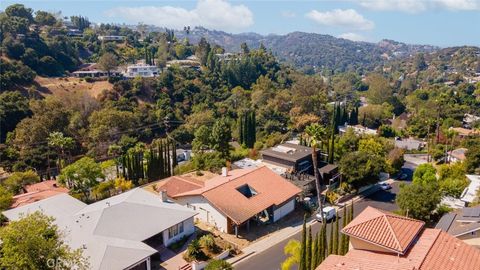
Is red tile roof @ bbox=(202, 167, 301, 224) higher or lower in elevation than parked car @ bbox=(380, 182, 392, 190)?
higher

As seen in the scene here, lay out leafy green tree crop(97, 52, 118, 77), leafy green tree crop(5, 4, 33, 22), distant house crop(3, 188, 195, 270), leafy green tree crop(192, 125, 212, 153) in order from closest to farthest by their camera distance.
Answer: distant house crop(3, 188, 195, 270) → leafy green tree crop(192, 125, 212, 153) → leafy green tree crop(97, 52, 118, 77) → leafy green tree crop(5, 4, 33, 22)

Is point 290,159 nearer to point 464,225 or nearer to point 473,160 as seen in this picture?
point 464,225

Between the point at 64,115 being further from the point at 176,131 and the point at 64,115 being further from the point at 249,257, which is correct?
the point at 249,257

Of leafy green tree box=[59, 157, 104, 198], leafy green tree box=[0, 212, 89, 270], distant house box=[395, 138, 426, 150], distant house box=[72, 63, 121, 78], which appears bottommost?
distant house box=[395, 138, 426, 150]

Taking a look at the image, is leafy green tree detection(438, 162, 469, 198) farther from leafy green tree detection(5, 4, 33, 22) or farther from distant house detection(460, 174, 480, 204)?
leafy green tree detection(5, 4, 33, 22)

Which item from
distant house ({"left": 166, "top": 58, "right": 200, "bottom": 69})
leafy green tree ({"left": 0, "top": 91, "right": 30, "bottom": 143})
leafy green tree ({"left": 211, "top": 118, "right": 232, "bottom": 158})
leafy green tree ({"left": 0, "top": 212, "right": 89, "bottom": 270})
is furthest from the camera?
distant house ({"left": 166, "top": 58, "right": 200, "bottom": 69})

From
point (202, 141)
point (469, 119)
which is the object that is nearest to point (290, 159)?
point (202, 141)

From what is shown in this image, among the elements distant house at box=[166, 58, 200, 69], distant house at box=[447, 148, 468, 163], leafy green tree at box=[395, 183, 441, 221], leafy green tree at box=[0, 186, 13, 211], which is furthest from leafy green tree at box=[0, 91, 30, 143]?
distant house at box=[447, 148, 468, 163]
